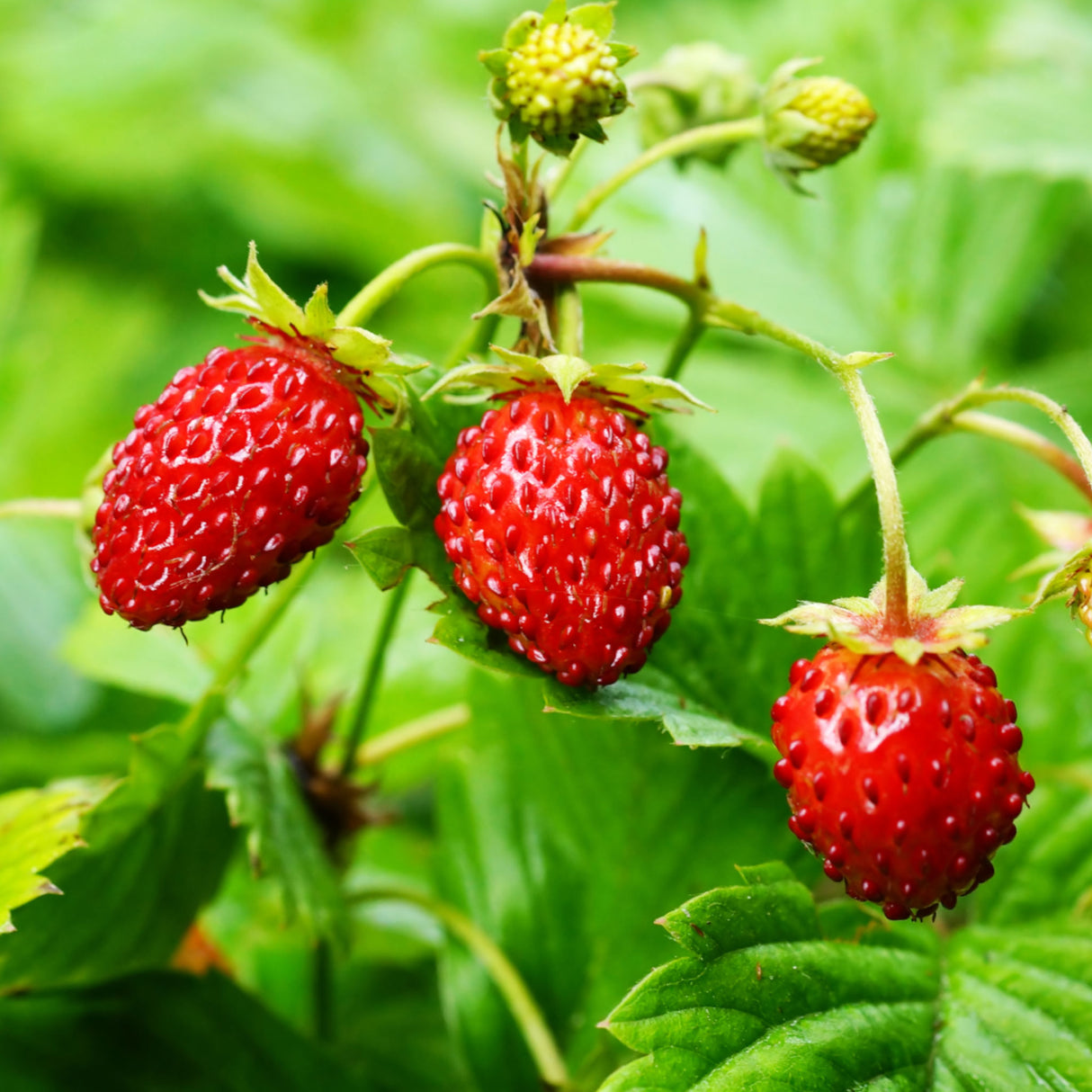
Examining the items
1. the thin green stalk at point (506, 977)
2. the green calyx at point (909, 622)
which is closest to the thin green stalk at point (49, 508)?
the thin green stalk at point (506, 977)

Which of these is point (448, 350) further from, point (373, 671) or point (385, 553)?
point (385, 553)

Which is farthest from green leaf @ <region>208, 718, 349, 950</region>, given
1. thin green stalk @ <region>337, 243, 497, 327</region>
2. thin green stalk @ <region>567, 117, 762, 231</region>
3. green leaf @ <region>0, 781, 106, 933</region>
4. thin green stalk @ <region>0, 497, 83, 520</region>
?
thin green stalk @ <region>567, 117, 762, 231</region>

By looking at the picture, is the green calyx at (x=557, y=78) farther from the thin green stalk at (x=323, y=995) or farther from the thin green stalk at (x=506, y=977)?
the thin green stalk at (x=323, y=995)

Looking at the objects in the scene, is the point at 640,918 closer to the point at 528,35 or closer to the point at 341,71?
the point at 528,35

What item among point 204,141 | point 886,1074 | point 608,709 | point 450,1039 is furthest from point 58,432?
point 886,1074

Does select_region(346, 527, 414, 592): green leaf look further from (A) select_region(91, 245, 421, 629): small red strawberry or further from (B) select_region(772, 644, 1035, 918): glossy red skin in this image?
(B) select_region(772, 644, 1035, 918): glossy red skin
